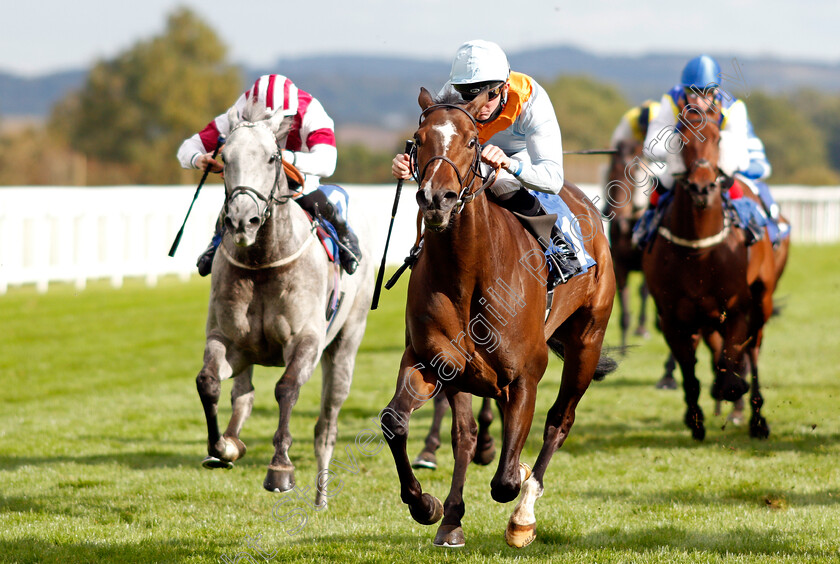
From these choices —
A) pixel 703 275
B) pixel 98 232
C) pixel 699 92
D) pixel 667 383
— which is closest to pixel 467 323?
pixel 703 275

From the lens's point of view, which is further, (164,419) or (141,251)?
(141,251)

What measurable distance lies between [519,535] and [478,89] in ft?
5.83

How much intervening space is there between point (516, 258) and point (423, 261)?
0.37 m

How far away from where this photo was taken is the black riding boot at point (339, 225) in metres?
5.37

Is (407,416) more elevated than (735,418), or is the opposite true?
(407,416)

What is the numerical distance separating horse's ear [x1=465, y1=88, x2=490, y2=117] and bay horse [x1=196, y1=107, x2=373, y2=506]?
1.21 meters

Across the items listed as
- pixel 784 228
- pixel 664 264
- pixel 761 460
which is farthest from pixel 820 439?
pixel 784 228

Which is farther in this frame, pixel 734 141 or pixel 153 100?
pixel 153 100

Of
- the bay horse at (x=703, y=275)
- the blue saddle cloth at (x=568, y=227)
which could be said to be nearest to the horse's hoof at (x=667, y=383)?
the bay horse at (x=703, y=275)

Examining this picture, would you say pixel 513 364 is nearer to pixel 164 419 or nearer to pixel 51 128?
pixel 164 419

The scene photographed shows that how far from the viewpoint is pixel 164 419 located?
7762mm

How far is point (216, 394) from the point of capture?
446 cm

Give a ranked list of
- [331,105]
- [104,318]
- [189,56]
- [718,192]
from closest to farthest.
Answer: [718,192], [104,318], [189,56], [331,105]

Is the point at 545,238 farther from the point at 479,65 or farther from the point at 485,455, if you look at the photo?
the point at 485,455
